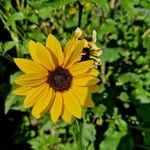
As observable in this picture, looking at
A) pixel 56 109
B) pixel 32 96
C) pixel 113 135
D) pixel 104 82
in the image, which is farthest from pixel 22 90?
pixel 104 82

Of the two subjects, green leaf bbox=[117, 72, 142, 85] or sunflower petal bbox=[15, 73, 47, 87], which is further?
green leaf bbox=[117, 72, 142, 85]

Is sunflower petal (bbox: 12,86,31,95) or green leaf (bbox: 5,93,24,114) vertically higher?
green leaf (bbox: 5,93,24,114)

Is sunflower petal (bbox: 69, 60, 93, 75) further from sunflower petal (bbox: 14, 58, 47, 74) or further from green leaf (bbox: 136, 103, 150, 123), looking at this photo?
green leaf (bbox: 136, 103, 150, 123)

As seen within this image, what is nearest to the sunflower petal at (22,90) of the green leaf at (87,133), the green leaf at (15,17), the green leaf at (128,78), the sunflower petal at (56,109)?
the sunflower petal at (56,109)

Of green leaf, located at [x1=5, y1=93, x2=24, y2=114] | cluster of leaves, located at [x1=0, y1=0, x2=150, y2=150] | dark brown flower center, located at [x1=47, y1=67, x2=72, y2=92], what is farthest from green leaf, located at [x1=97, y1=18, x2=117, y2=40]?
dark brown flower center, located at [x1=47, y1=67, x2=72, y2=92]

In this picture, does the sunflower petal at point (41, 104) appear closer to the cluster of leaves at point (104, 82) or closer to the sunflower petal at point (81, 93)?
the sunflower petal at point (81, 93)

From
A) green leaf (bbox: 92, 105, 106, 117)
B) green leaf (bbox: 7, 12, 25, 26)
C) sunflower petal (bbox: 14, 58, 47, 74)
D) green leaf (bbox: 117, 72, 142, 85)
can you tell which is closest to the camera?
sunflower petal (bbox: 14, 58, 47, 74)

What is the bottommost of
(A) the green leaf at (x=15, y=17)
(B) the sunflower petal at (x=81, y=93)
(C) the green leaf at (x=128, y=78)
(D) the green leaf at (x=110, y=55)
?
(B) the sunflower petal at (x=81, y=93)
